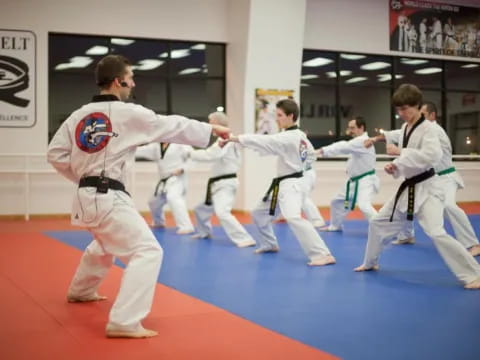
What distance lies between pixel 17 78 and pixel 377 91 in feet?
27.6

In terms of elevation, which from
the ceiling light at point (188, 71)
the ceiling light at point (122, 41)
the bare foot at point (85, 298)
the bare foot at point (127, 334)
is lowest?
the bare foot at point (85, 298)

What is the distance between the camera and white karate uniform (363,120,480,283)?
15.2ft

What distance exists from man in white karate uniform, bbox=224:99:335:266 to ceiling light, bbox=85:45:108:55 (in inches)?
252

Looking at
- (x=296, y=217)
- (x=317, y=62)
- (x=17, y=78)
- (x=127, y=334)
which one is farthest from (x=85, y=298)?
(x=317, y=62)

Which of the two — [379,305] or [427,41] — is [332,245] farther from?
[427,41]

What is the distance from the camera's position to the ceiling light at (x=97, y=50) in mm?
11414

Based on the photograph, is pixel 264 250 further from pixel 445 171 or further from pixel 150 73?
pixel 150 73

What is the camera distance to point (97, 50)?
11453 millimetres

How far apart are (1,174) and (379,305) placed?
8.45m

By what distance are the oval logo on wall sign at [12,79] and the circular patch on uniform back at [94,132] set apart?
7994 millimetres

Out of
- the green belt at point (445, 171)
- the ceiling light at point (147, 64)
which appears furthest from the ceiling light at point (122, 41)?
the green belt at point (445, 171)

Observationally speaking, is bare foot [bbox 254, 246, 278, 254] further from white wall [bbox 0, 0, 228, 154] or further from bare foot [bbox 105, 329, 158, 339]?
white wall [bbox 0, 0, 228, 154]

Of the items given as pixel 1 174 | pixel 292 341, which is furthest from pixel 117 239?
pixel 1 174

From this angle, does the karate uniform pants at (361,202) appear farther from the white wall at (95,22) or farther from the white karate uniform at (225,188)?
the white wall at (95,22)
